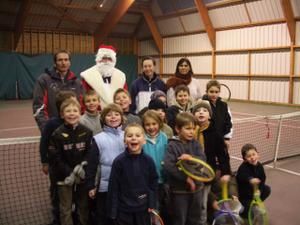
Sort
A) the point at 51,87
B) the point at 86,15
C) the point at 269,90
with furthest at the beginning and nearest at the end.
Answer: the point at 86,15, the point at 269,90, the point at 51,87

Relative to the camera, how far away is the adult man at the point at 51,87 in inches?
146

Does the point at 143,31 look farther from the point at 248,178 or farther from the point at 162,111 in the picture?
the point at 248,178

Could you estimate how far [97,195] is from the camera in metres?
2.95

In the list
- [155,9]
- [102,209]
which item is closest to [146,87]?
[102,209]

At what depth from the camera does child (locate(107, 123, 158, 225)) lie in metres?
2.68

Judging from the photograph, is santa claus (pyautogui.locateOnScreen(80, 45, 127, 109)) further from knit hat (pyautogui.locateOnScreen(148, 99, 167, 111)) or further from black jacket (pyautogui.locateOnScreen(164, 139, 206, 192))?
black jacket (pyautogui.locateOnScreen(164, 139, 206, 192))

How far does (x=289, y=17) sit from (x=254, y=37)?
6.80 ft

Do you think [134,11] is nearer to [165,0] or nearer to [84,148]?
[165,0]

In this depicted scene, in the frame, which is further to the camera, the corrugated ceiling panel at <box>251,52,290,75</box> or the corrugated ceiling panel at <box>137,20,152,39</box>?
the corrugated ceiling panel at <box>137,20,152,39</box>

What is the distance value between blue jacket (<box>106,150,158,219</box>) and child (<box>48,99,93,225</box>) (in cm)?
47

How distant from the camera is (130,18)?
21.1 meters

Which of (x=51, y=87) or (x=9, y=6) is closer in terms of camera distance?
(x=51, y=87)

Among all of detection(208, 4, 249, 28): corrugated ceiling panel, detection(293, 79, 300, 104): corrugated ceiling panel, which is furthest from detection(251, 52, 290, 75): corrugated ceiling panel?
detection(208, 4, 249, 28): corrugated ceiling panel

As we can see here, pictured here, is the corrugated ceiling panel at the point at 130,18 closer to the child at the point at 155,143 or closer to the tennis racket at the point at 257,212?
the child at the point at 155,143
